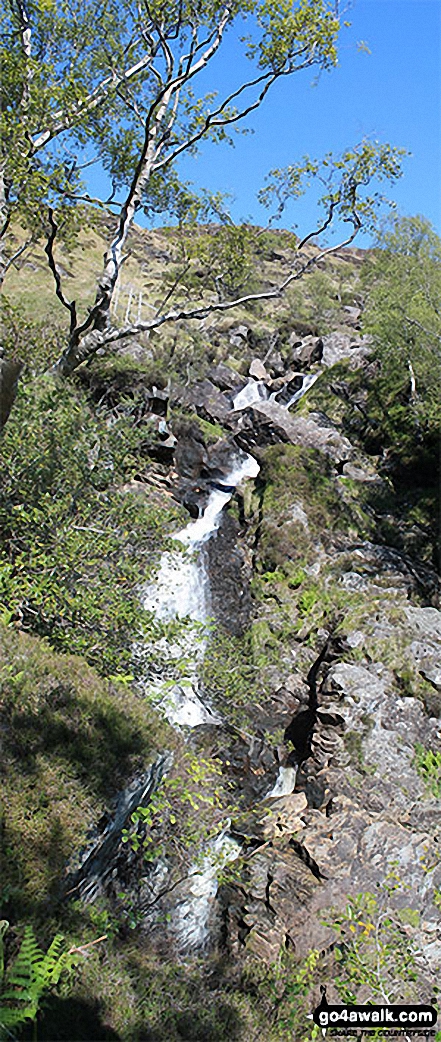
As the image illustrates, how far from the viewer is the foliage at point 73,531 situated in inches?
299

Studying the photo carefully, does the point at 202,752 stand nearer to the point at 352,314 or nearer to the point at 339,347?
the point at 339,347

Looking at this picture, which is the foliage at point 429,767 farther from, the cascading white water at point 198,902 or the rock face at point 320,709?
the cascading white water at point 198,902

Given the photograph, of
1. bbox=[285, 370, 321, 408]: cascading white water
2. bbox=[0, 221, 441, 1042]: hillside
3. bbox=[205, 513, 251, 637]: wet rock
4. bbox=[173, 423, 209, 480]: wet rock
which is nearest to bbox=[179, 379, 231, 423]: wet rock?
bbox=[285, 370, 321, 408]: cascading white water

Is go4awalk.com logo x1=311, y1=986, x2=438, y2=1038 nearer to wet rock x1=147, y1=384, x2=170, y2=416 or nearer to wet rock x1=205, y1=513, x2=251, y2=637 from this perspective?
wet rock x1=205, y1=513, x2=251, y2=637

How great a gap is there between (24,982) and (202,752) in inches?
269

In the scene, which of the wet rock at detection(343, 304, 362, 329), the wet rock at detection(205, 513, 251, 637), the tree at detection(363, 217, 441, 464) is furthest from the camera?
the wet rock at detection(343, 304, 362, 329)

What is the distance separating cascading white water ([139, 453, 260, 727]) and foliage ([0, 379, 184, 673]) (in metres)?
0.69

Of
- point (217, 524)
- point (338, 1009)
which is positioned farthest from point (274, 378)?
point (338, 1009)

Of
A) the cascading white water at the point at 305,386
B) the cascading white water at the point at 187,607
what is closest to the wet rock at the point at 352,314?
the cascading white water at the point at 305,386

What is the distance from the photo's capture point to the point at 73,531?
806cm

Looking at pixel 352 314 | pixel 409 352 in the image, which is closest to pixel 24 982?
pixel 409 352

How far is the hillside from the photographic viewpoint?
5383 mm

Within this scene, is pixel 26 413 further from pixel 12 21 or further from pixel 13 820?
pixel 12 21

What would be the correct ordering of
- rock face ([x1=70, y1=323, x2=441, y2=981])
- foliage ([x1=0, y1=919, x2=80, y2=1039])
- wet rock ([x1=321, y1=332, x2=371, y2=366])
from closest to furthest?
foliage ([x1=0, y1=919, x2=80, y2=1039]) < rock face ([x1=70, y1=323, x2=441, y2=981]) < wet rock ([x1=321, y1=332, x2=371, y2=366])
